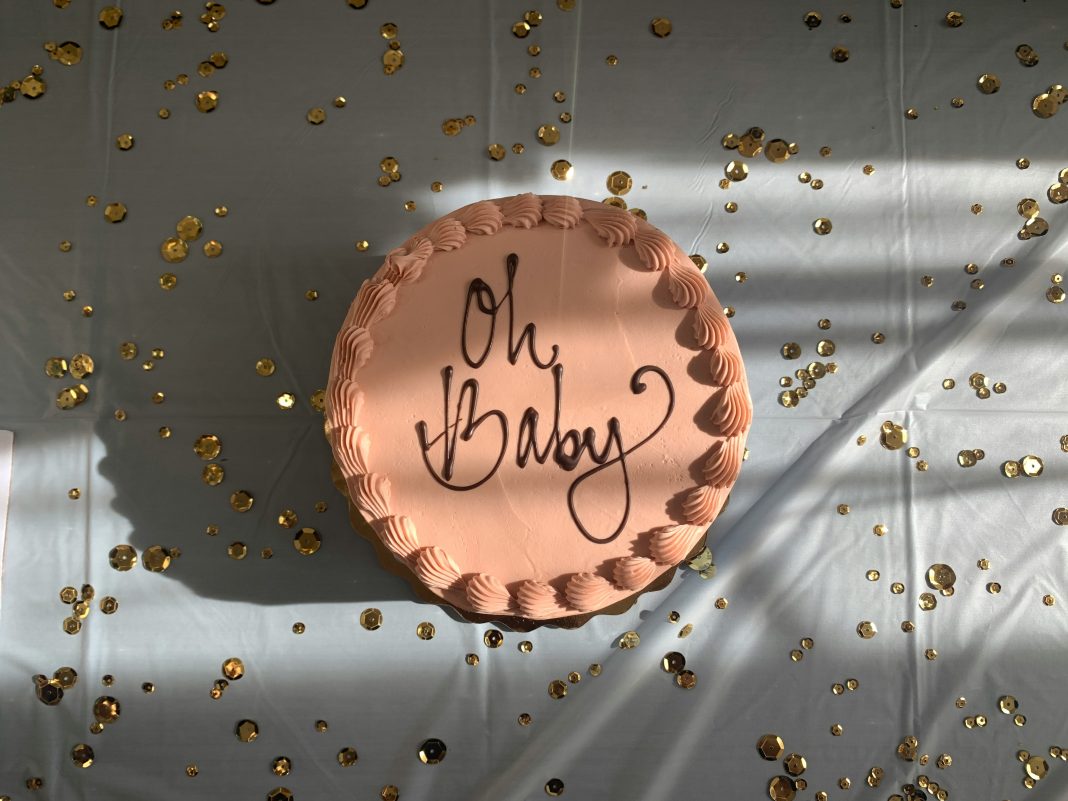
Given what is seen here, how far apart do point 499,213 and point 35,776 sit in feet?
5.26

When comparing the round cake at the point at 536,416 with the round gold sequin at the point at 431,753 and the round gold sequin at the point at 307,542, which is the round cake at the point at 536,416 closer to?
the round gold sequin at the point at 307,542

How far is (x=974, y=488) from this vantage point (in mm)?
2105

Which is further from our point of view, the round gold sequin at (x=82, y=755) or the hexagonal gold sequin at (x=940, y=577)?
the hexagonal gold sequin at (x=940, y=577)

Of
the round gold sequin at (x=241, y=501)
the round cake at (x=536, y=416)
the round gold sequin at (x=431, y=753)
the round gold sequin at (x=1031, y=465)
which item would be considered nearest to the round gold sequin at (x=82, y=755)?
the round gold sequin at (x=241, y=501)

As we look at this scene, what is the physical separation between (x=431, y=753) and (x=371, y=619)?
12.9 inches

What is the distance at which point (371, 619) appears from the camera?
6.55 ft

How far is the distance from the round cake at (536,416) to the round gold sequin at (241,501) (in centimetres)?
37

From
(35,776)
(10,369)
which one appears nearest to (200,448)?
(10,369)

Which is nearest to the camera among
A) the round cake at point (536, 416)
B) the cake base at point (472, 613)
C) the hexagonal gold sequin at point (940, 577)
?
the round cake at point (536, 416)

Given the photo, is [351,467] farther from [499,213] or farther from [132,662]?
[132,662]

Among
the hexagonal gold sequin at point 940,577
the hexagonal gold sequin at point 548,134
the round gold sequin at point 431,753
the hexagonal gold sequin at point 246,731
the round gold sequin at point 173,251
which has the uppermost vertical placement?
the hexagonal gold sequin at point 548,134

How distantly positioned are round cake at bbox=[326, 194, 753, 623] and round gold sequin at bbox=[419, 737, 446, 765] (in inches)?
17.0

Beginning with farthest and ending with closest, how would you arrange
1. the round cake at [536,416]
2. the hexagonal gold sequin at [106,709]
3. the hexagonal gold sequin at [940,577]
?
1. the hexagonal gold sequin at [940,577]
2. the hexagonal gold sequin at [106,709]
3. the round cake at [536,416]

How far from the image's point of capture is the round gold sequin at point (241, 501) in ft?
6.60
